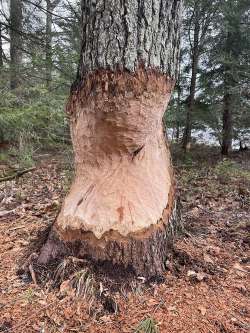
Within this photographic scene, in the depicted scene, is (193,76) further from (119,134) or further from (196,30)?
(119,134)

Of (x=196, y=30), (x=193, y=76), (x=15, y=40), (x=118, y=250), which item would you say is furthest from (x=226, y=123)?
(x=118, y=250)

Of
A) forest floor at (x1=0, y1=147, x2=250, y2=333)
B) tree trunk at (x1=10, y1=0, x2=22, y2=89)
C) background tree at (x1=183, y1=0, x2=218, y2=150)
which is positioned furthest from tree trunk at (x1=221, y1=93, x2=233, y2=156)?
forest floor at (x1=0, y1=147, x2=250, y2=333)

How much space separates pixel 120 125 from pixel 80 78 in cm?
46

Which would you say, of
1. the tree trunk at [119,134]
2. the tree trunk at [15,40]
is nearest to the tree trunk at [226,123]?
the tree trunk at [15,40]

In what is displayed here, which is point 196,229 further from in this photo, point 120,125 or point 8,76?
point 8,76

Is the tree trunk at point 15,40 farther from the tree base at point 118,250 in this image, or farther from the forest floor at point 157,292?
the tree base at point 118,250

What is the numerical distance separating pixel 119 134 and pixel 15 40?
738cm

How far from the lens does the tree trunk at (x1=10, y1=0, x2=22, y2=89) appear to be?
7880 millimetres

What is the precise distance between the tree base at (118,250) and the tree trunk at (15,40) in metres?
6.30

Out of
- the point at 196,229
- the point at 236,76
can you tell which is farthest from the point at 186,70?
the point at 196,229

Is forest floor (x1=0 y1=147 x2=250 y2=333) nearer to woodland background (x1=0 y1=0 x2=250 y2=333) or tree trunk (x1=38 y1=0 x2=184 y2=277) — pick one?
woodland background (x1=0 y1=0 x2=250 y2=333)

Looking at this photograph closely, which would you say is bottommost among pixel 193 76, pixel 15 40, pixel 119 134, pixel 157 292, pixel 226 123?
pixel 157 292

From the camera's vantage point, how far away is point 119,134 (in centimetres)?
230

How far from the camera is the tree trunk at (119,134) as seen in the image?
216 cm
